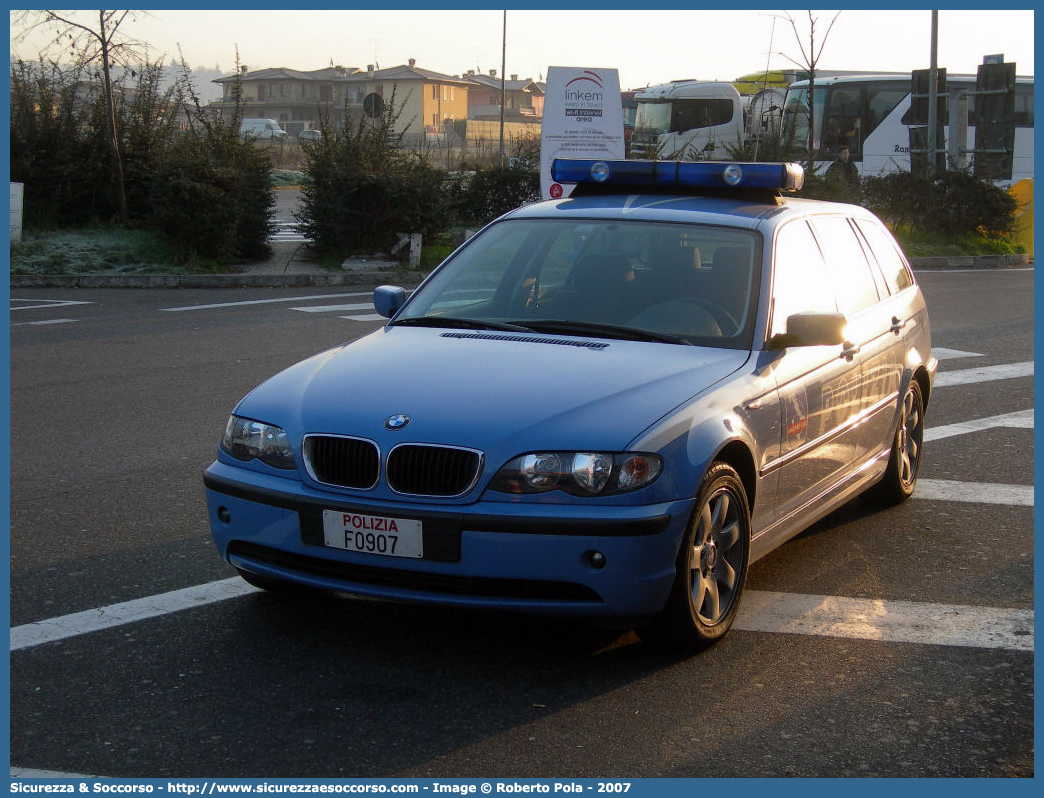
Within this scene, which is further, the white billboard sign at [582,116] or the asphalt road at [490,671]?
the white billboard sign at [582,116]

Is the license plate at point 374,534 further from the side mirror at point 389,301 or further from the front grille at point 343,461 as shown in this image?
the side mirror at point 389,301

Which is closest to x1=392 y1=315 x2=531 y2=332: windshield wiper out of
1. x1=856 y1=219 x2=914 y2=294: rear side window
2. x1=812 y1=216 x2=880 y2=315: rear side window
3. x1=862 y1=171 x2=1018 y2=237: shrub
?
x1=812 y1=216 x2=880 y2=315: rear side window

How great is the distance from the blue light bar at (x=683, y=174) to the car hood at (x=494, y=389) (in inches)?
47.4

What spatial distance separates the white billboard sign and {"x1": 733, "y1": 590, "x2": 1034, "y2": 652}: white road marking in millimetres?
14095

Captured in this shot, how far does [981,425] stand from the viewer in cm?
861

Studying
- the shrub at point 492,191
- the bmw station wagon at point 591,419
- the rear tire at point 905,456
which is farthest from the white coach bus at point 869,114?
the bmw station wagon at point 591,419

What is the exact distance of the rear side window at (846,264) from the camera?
5.86 m

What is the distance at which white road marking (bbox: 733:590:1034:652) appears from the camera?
4.64 m

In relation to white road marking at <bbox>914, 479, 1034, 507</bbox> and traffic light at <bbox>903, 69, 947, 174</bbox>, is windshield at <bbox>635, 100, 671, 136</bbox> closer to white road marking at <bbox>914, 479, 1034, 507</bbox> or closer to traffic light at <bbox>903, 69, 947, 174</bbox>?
traffic light at <bbox>903, 69, 947, 174</bbox>

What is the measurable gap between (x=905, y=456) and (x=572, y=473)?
310 centimetres

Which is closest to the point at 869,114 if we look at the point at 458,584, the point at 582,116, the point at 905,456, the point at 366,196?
the point at 582,116

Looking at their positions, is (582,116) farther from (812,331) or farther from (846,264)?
(812,331)

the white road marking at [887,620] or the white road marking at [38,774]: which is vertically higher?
Answer: the white road marking at [887,620]

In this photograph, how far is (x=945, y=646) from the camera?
4.55m
